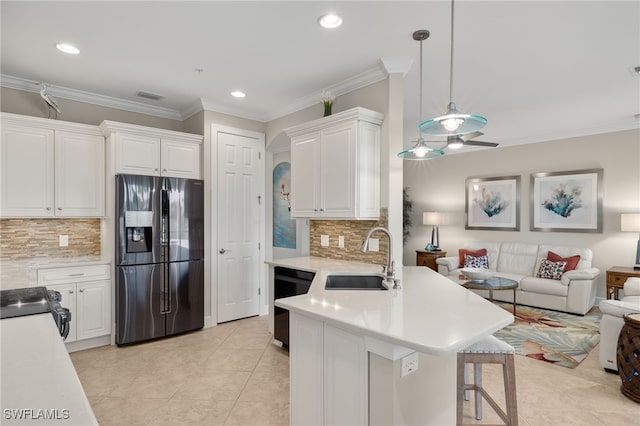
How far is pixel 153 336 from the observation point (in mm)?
3668

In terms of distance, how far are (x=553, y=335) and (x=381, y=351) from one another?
3.52 m

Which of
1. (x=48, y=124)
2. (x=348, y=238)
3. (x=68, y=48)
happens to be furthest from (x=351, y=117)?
(x=48, y=124)

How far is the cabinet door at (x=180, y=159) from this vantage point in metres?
3.94

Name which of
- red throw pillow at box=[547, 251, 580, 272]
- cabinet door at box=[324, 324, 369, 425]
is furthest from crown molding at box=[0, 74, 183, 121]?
red throw pillow at box=[547, 251, 580, 272]

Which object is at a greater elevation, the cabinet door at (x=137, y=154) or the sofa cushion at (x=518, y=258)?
the cabinet door at (x=137, y=154)

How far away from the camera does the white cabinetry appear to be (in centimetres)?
327

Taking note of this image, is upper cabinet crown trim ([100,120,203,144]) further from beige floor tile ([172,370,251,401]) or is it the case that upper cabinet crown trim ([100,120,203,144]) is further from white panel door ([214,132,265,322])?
beige floor tile ([172,370,251,401])

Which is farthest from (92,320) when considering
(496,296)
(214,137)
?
(496,296)

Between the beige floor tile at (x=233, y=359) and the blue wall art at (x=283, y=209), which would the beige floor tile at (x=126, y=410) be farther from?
the blue wall art at (x=283, y=209)

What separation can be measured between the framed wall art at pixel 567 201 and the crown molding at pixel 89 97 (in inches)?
223

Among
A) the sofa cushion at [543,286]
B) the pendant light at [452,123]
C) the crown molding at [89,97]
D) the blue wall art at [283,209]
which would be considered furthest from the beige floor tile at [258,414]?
the sofa cushion at [543,286]

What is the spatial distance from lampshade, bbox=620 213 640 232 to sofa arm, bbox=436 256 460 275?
230 cm

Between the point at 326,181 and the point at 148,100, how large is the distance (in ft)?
8.04

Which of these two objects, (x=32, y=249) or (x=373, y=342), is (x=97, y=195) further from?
(x=373, y=342)
